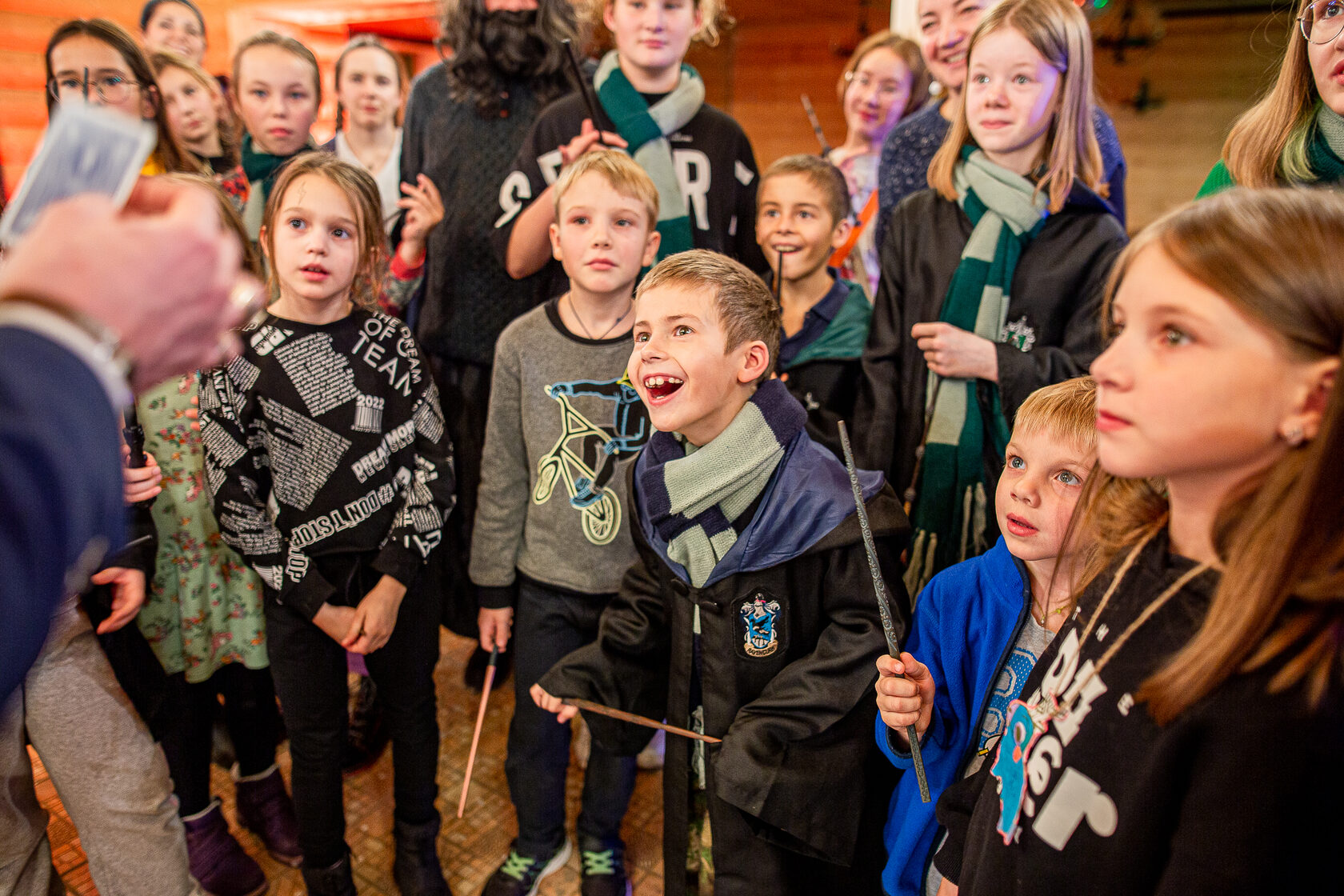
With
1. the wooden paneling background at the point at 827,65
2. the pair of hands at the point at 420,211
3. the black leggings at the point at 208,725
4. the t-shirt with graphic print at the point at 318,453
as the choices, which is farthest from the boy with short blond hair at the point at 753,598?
the wooden paneling background at the point at 827,65

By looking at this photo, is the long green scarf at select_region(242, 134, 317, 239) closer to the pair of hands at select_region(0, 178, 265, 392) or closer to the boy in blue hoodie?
the pair of hands at select_region(0, 178, 265, 392)

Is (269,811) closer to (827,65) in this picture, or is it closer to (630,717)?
(630,717)

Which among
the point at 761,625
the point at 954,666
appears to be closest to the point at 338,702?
the point at 761,625

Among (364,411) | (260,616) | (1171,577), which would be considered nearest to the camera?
(1171,577)

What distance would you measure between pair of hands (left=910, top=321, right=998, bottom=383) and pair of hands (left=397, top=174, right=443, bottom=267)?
4.05 ft

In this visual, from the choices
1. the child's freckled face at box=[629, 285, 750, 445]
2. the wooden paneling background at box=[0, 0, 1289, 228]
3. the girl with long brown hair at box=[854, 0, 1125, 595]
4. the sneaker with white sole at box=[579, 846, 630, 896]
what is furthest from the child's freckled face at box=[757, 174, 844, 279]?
the wooden paneling background at box=[0, 0, 1289, 228]

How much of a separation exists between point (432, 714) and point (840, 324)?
121cm

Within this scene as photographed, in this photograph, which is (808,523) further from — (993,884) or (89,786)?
(89,786)

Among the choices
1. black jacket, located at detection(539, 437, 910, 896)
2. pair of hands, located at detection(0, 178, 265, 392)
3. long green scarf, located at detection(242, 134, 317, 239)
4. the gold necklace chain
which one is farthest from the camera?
long green scarf, located at detection(242, 134, 317, 239)

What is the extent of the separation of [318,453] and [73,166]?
1012 mm

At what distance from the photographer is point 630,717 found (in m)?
1.31

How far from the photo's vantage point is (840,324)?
1859 mm

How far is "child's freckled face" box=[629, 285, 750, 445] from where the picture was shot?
1.32 meters

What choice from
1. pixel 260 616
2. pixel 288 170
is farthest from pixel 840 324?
pixel 260 616
